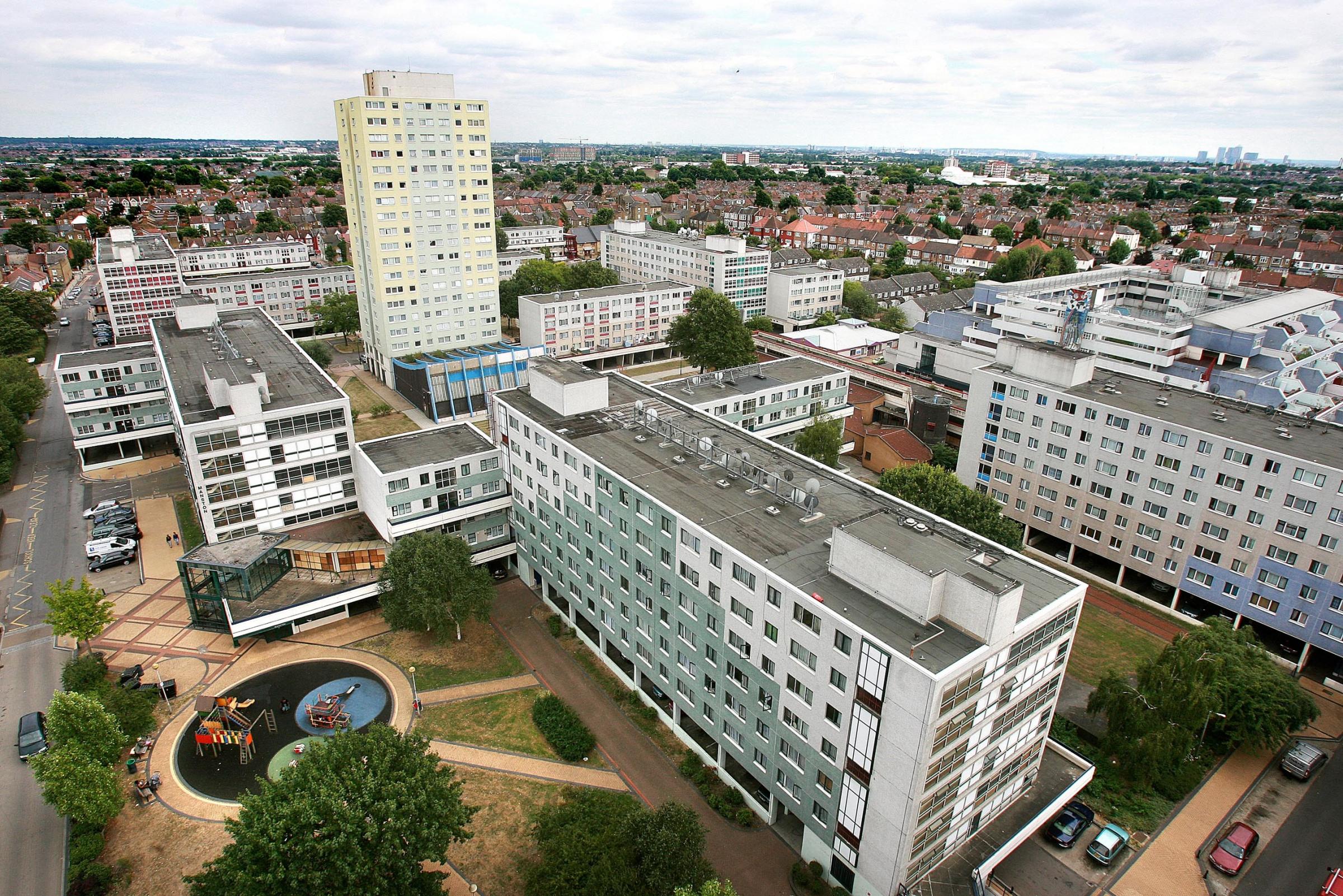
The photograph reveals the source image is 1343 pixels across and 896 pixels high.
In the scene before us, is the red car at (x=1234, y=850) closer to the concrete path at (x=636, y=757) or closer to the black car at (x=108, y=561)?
the concrete path at (x=636, y=757)

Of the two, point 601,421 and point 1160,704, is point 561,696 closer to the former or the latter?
point 601,421

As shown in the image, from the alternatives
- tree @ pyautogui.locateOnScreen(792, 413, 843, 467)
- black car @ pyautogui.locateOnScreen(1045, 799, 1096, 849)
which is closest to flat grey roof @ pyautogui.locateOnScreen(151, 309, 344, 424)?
tree @ pyautogui.locateOnScreen(792, 413, 843, 467)

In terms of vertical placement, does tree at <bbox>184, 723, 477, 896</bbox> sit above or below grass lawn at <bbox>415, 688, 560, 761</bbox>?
above

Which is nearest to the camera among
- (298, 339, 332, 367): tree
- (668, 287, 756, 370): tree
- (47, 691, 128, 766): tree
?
(47, 691, 128, 766): tree

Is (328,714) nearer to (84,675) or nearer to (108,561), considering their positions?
(84,675)

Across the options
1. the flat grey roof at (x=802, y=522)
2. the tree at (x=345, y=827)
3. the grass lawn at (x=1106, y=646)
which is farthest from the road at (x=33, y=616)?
the grass lawn at (x=1106, y=646)

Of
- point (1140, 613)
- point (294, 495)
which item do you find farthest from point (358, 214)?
point (1140, 613)

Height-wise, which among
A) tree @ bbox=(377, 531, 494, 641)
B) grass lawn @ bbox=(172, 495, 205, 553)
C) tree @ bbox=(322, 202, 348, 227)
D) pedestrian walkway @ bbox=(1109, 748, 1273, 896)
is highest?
tree @ bbox=(322, 202, 348, 227)

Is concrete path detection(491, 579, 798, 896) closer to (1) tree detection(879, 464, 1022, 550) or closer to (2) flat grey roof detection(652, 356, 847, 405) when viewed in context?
(2) flat grey roof detection(652, 356, 847, 405)
